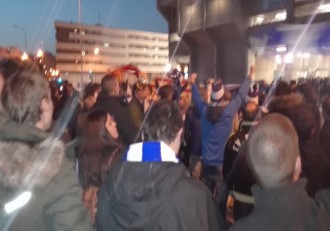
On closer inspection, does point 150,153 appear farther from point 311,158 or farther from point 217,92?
point 217,92

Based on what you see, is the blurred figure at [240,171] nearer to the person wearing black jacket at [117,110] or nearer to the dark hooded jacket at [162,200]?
the person wearing black jacket at [117,110]

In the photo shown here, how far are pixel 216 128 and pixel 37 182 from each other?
4.05m

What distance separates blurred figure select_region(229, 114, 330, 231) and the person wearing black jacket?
367 cm

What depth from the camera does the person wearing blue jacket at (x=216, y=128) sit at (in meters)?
6.04

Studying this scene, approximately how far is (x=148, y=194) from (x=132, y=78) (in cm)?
717

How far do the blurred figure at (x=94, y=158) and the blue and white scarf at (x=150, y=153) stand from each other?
1.25 meters

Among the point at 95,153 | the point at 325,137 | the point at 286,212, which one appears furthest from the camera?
the point at 325,137

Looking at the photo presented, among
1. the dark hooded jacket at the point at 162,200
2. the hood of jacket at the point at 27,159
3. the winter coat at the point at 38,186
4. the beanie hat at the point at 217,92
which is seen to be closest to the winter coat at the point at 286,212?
the dark hooded jacket at the point at 162,200

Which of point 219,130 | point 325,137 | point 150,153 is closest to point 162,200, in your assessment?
point 150,153

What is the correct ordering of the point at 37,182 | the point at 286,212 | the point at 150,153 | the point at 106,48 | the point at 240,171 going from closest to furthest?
the point at 286,212
the point at 37,182
the point at 150,153
the point at 240,171
the point at 106,48

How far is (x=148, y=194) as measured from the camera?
2539 mm

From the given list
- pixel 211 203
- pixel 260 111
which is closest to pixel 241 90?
pixel 260 111

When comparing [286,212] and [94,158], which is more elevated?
[286,212]

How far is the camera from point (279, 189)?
2.19 meters
